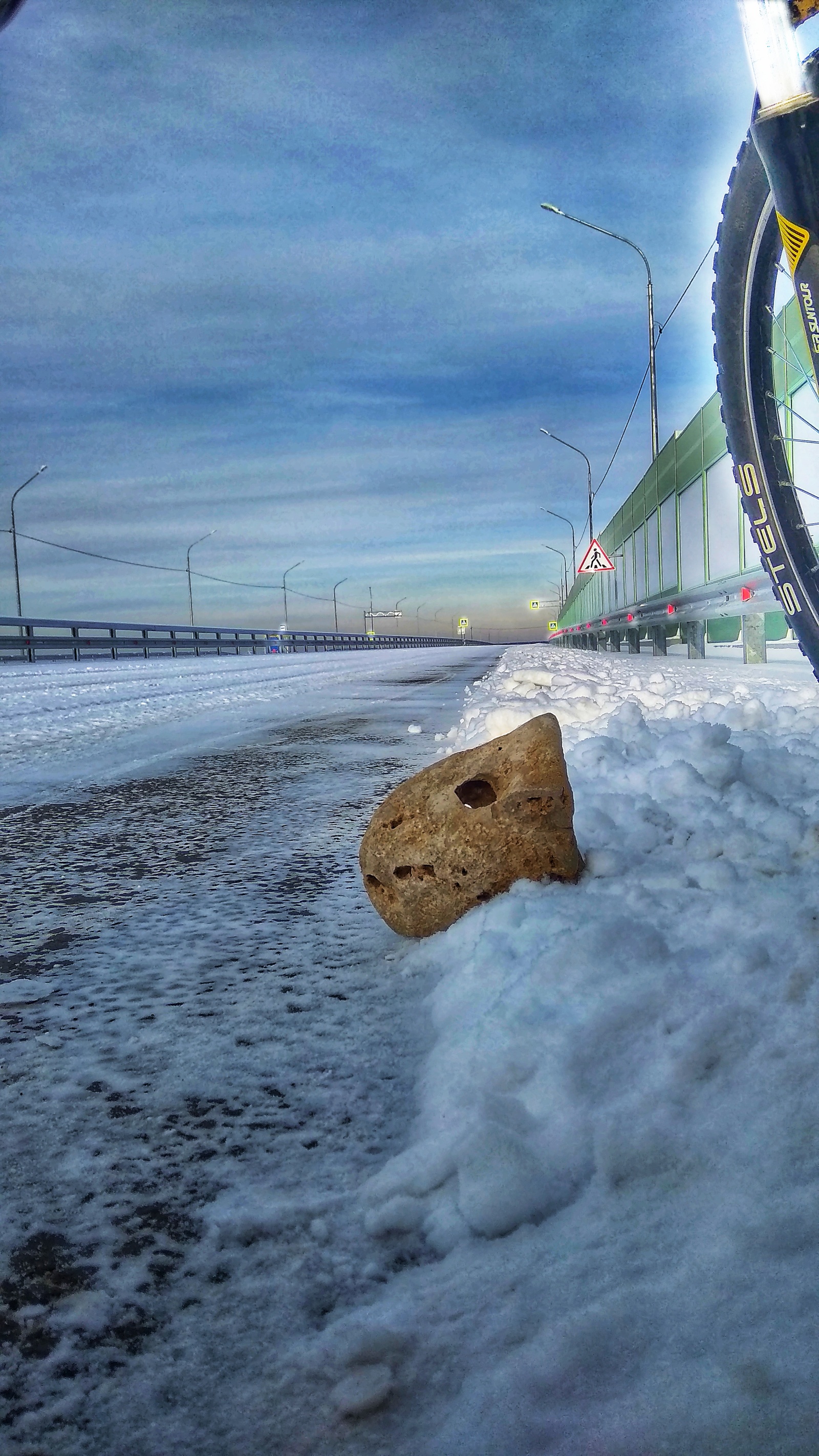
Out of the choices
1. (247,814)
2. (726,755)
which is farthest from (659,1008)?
(247,814)

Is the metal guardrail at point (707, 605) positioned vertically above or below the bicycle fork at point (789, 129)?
below

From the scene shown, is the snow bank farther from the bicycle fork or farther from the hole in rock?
the bicycle fork

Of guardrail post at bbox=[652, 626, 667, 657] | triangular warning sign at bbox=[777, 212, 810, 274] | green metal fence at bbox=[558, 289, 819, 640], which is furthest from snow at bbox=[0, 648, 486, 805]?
guardrail post at bbox=[652, 626, 667, 657]

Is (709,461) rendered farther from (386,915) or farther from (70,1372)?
(70,1372)

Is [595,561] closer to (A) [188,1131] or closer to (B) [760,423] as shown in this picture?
(B) [760,423]

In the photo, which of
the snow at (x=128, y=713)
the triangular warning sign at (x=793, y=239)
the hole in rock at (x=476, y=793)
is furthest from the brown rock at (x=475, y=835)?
the snow at (x=128, y=713)

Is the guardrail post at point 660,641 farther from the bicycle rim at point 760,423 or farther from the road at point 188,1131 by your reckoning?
the road at point 188,1131
